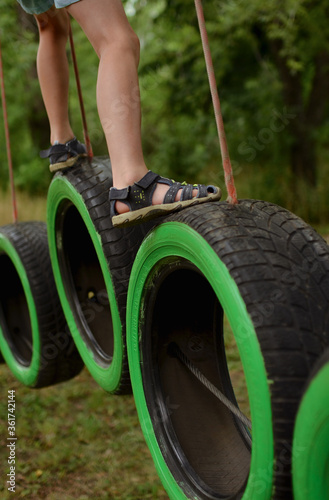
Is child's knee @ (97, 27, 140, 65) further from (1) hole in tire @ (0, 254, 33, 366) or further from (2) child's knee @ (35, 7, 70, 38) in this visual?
(1) hole in tire @ (0, 254, 33, 366)

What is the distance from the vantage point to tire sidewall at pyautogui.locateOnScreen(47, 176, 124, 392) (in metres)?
1.85

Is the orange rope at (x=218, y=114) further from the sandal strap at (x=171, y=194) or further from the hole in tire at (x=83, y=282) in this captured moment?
the hole in tire at (x=83, y=282)

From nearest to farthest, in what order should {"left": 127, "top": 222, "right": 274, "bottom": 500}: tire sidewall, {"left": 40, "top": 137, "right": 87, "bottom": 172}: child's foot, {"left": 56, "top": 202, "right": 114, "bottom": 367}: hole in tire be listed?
1. {"left": 127, "top": 222, "right": 274, "bottom": 500}: tire sidewall
2. {"left": 40, "top": 137, "right": 87, "bottom": 172}: child's foot
3. {"left": 56, "top": 202, "right": 114, "bottom": 367}: hole in tire

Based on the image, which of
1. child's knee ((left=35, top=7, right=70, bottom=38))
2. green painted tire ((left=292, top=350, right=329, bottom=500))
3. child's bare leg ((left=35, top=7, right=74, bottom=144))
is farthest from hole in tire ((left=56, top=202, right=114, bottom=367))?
green painted tire ((left=292, top=350, right=329, bottom=500))

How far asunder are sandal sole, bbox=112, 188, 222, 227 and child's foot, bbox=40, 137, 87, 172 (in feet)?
2.43

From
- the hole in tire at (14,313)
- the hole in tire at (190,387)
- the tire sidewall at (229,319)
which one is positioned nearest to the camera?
the tire sidewall at (229,319)

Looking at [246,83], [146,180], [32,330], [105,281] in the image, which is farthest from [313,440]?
[246,83]

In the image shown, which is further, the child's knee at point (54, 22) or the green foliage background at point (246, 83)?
the green foliage background at point (246, 83)

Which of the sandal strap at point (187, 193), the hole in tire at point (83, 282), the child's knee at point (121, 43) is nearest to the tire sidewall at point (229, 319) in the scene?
the sandal strap at point (187, 193)

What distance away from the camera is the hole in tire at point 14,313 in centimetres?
300

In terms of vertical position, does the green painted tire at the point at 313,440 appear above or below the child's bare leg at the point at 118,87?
below

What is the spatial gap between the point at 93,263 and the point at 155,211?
1.17m

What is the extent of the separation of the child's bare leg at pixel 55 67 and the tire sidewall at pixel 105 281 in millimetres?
247

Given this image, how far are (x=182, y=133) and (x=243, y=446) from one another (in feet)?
29.3
